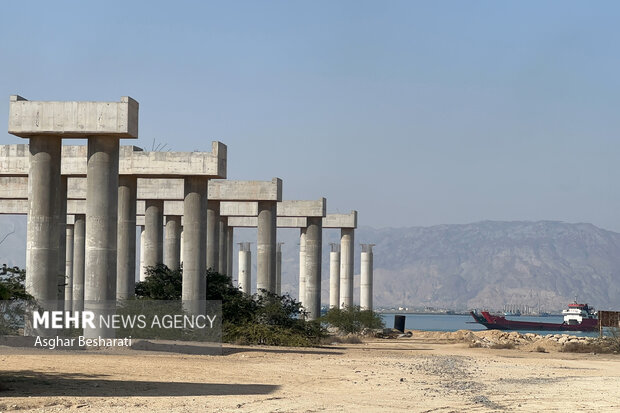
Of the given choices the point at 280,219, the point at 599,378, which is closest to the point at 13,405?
the point at 599,378

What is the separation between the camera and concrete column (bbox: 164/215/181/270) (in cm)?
4359

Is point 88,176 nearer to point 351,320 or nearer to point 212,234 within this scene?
point 212,234

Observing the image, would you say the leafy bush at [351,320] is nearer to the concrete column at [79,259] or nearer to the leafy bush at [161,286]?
the concrete column at [79,259]

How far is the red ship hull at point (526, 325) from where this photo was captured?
96.9 metres

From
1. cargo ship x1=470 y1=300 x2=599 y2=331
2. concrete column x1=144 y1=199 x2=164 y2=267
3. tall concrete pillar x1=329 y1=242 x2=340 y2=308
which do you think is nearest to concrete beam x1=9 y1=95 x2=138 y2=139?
concrete column x1=144 y1=199 x2=164 y2=267

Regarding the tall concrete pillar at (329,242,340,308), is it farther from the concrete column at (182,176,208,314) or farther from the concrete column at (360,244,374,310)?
the concrete column at (182,176,208,314)

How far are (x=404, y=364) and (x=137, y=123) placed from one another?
363 inches

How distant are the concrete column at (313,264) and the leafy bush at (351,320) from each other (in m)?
0.83

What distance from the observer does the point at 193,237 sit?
32750 millimetres

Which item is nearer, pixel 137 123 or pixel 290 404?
pixel 290 404

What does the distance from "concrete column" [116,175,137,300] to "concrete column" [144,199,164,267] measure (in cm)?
527

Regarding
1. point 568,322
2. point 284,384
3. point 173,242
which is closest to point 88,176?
point 284,384

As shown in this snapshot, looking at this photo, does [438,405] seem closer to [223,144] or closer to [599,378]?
[599,378]

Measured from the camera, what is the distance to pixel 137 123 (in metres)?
26.2
